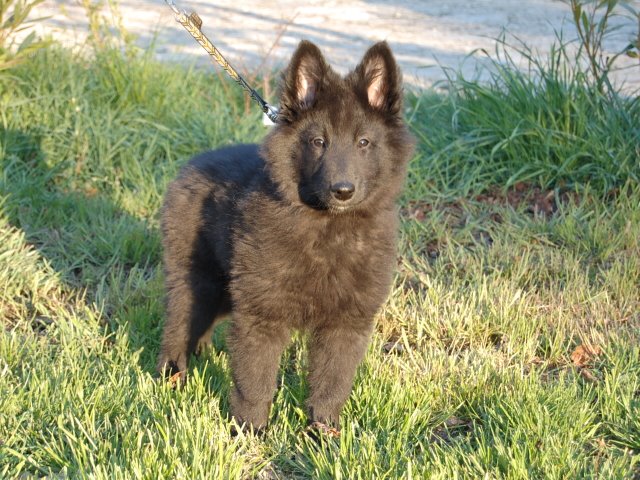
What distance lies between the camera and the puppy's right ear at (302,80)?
135 inches

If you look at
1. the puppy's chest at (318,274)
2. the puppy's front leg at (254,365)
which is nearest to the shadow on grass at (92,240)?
the puppy's front leg at (254,365)

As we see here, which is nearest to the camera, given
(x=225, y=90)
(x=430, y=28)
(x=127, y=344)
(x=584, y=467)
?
(x=584, y=467)

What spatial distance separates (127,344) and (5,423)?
0.91m

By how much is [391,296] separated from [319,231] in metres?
1.25

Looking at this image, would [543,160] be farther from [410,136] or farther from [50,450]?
[50,450]

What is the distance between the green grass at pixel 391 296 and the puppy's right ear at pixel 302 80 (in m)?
1.22

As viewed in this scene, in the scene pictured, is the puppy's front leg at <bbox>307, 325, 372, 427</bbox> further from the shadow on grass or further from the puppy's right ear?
the puppy's right ear

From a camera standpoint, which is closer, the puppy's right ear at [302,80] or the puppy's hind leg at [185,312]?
the puppy's right ear at [302,80]

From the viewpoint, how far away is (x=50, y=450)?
3.17m

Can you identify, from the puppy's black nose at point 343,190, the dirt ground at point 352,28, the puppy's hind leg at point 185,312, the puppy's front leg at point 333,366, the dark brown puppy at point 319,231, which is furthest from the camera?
the dirt ground at point 352,28

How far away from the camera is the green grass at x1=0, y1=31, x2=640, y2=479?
3281mm

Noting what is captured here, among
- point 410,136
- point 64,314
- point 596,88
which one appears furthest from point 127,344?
point 596,88

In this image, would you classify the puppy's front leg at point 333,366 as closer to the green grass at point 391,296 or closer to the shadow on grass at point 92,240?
the green grass at point 391,296

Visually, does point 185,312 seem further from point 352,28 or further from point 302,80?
point 352,28
